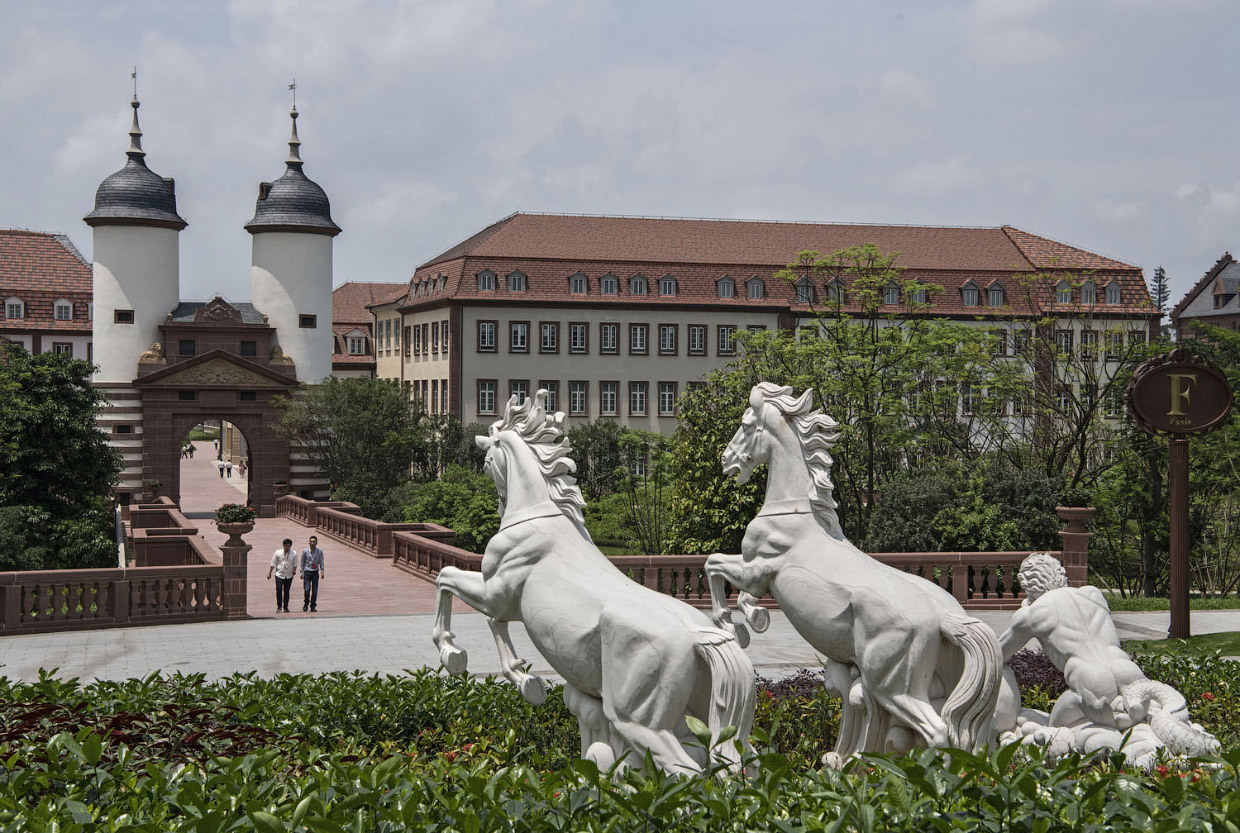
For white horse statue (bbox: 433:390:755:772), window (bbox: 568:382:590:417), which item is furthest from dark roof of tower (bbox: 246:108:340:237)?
white horse statue (bbox: 433:390:755:772)

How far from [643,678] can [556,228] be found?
222 ft

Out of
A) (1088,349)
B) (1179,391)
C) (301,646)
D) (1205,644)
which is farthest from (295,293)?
(1179,391)

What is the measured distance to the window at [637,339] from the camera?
7106cm

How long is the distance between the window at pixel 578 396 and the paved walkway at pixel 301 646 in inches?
1923

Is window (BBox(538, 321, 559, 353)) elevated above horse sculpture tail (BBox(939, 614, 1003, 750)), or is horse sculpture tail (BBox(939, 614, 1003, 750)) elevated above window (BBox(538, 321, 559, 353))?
window (BBox(538, 321, 559, 353))

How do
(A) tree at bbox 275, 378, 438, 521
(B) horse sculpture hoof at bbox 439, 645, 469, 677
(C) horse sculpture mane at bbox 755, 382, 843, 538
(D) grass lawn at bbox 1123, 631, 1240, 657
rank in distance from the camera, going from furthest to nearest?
(A) tree at bbox 275, 378, 438, 521
(D) grass lawn at bbox 1123, 631, 1240, 657
(C) horse sculpture mane at bbox 755, 382, 843, 538
(B) horse sculpture hoof at bbox 439, 645, 469, 677

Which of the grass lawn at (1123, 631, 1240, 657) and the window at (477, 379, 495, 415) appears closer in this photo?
the grass lawn at (1123, 631, 1240, 657)

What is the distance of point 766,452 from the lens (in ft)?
28.0

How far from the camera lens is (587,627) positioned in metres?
7.25

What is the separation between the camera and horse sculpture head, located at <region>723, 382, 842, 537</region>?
845 centimetres

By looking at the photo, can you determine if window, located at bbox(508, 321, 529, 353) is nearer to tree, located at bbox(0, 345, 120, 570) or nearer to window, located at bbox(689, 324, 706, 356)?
window, located at bbox(689, 324, 706, 356)

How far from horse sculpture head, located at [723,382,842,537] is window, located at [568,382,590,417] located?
61.9 m

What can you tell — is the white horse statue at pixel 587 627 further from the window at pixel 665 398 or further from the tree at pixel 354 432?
the window at pixel 665 398

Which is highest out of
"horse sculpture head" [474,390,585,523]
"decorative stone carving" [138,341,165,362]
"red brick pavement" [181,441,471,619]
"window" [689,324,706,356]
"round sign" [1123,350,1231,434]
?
"window" [689,324,706,356]
